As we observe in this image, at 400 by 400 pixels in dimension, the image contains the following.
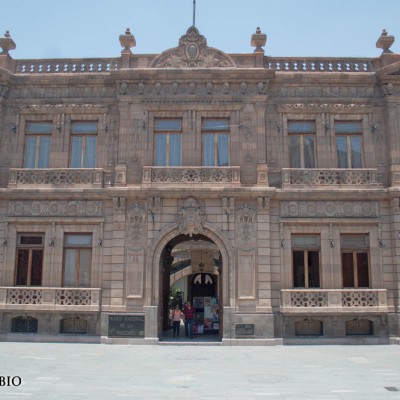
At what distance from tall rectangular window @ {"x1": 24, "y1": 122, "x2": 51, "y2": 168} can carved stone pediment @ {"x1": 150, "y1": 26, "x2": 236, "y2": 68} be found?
222 inches

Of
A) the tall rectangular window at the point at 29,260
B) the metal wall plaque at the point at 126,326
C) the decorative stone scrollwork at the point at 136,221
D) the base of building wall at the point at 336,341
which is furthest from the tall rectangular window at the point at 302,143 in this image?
the tall rectangular window at the point at 29,260

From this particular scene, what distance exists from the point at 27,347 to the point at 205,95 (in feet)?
40.8

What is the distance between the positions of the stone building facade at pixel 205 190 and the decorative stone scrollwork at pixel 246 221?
0.06 meters

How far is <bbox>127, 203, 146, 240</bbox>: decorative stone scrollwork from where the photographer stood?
19.2m

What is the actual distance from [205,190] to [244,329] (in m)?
5.83

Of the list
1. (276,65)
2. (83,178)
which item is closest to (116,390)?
(83,178)

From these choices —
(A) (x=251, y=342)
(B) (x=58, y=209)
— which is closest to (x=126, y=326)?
(A) (x=251, y=342)

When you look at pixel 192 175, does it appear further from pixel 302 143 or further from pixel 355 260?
pixel 355 260

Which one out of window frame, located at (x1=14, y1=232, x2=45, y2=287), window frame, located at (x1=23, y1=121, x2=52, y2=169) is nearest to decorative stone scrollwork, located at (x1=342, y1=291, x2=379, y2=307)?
window frame, located at (x1=14, y1=232, x2=45, y2=287)

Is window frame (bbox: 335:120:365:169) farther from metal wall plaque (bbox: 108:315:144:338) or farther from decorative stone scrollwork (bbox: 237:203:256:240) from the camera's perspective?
metal wall plaque (bbox: 108:315:144:338)

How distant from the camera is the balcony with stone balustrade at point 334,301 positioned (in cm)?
1856

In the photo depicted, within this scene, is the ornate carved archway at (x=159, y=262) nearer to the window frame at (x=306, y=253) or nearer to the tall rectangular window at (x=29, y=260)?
the window frame at (x=306, y=253)

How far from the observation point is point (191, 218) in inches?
752

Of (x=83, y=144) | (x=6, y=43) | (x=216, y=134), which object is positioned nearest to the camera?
(x=216, y=134)
